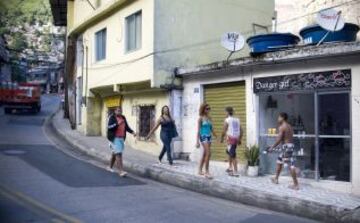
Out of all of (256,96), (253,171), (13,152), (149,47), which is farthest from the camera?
(13,152)

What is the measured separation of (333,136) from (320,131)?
1.22 feet

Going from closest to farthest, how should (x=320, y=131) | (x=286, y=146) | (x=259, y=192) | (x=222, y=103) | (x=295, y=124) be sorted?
(x=259, y=192), (x=286, y=146), (x=320, y=131), (x=295, y=124), (x=222, y=103)

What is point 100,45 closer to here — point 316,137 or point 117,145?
point 117,145

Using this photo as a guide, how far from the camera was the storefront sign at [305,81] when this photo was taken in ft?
34.3

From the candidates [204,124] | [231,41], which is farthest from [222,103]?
[204,124]

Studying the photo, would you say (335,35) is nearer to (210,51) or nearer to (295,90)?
(295,90)

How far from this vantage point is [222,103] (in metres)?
14.1

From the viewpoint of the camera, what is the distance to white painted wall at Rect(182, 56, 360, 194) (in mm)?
10188

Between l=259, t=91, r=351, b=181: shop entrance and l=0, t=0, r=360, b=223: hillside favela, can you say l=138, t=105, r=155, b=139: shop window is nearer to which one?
l=0, t=0, r=360, b=223: hillside favela

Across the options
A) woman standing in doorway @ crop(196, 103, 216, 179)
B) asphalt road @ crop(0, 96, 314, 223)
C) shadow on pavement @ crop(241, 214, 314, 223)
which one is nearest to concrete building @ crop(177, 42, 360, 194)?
woman standing in doorway @ crop(196, 103, 216, 179)

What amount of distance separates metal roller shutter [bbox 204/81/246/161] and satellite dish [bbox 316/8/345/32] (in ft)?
10.4

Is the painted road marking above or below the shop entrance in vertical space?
below

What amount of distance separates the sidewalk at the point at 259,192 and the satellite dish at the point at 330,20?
3.54 m

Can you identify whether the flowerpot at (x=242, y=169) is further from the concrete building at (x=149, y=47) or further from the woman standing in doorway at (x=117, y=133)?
the woman standing in doorway at (x=117, y=133)
